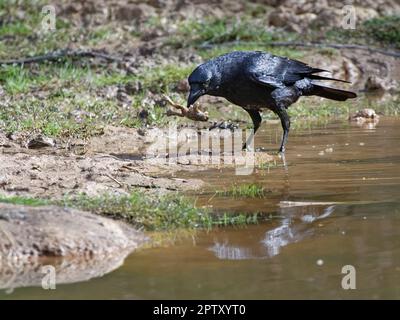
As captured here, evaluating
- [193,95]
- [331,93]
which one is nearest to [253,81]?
[193,95]

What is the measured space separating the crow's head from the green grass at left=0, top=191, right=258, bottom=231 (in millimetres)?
2673

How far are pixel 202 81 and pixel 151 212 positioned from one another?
2959mm

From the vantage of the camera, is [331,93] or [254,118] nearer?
[254,118]

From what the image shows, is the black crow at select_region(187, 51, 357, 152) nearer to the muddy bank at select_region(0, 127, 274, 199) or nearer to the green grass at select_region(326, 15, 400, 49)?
the muddy bank at select_region(0, 127, 274, 199)

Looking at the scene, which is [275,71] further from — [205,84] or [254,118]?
[205,84]

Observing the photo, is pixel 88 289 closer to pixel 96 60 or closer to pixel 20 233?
pixel 20 233

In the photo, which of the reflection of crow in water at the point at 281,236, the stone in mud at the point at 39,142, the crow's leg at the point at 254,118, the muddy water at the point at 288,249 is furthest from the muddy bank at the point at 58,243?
the crow's leg at the point at 254,118

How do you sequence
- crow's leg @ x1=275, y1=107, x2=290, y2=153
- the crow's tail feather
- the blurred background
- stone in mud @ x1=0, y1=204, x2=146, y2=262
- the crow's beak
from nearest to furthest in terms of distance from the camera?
stone in mud @ x1=0, y1=204, x2=146, y2=262, the crow's beak, crow's leg @ x1=275, y1=107, x2=290, y2=153, the crow's tail feather, the blurred background

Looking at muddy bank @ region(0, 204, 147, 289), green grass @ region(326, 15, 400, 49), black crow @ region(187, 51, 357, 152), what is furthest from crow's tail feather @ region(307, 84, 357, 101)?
green grass @ region(326, 15, 400, 49)

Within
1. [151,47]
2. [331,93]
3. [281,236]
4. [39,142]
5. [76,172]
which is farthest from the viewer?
[151,47]

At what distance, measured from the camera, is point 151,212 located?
19.8ft

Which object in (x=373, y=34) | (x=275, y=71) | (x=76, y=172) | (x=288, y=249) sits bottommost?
(x=288, y=249)

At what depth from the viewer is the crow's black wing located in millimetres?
9008

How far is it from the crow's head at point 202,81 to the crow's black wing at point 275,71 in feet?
1.21
